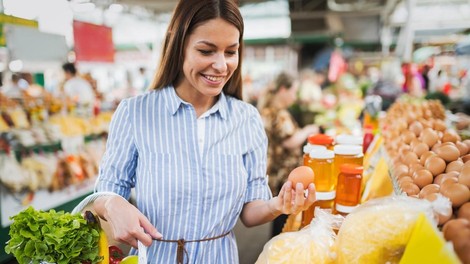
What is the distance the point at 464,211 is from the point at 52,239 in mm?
1047

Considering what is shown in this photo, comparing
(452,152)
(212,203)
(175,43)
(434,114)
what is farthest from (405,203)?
(434,114)

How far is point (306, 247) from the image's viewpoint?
1.00 meters

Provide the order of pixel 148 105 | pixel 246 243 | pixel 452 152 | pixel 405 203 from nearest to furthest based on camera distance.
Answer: pixel 405 203 < pixel 452 152 < pixel 148 105 < pixel 246 243

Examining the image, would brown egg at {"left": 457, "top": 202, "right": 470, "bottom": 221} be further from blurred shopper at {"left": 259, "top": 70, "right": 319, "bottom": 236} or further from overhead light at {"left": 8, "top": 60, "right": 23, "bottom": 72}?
overhead light at {"left": 8, "top": 60, "right": 23, "bottom": 72}

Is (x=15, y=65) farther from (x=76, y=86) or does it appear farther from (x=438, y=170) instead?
(x=438, y=170)

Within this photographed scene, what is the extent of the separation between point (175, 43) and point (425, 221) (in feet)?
3.34

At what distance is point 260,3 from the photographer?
16.1 meters

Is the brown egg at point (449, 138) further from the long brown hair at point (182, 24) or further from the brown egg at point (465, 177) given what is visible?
the long brown hair at point (182, 24)

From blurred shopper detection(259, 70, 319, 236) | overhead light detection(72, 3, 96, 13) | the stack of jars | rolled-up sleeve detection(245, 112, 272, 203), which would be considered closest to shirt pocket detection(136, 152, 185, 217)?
rolled-up sleeve detection(245, 112, 272, 203)

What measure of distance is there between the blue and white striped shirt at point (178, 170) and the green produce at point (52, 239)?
1.02ft

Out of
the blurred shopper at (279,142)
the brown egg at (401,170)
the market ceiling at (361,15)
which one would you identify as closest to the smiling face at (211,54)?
the brown egg at (401,170)

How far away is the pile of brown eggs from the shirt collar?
721mm

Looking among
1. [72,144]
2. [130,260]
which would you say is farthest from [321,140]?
[72,144]

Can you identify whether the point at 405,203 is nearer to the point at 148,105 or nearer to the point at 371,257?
the point at 371,257
